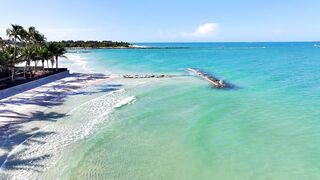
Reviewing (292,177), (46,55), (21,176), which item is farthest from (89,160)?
(46,55)

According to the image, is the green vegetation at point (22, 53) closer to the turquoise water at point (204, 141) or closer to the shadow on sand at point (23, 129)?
the shadow on sand at point (23, 129)

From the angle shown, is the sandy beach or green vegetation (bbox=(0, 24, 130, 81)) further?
green vegetation (bbox=(0, 24, 130, 81))

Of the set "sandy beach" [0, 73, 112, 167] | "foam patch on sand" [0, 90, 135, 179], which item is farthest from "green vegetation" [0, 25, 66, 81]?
"foam patch on sand" [0, 90, 135, 179]

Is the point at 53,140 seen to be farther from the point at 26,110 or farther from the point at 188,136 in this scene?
the point at 26,110

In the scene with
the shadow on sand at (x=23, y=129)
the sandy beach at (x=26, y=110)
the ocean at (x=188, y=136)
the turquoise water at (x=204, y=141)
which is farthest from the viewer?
the sandy beach at (x=26, y=110)

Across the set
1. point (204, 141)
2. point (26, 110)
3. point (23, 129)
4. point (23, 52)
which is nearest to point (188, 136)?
point (204, 141)

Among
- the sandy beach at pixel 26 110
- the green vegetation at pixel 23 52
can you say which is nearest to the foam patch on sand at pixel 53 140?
the sandy beach at pixel 26 110

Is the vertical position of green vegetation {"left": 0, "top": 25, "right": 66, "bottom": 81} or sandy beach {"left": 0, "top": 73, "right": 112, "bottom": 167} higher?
green vegetation {"left": 0, "top": 25, "right": 66, "bottom": 81}

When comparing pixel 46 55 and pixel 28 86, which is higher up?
pixel 46 55

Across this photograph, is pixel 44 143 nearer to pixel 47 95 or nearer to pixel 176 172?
pixel 176 172

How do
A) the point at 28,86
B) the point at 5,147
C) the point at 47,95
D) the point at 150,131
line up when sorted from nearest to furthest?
the point at 5,147
the point at 150,131
the point at 47,95
the point at 28,86

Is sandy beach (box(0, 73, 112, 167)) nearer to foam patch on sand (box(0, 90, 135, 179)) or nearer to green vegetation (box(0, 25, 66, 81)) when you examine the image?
foam patch on sand (box(0, 90, 135, 179))
